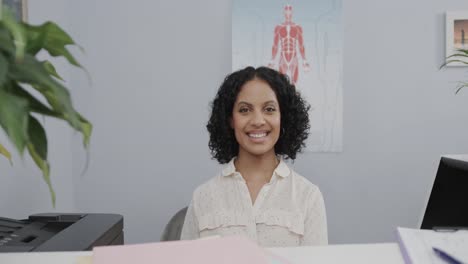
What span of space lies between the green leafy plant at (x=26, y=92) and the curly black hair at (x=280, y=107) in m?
0.82

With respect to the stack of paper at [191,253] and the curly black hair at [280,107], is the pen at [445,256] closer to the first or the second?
the stack of paper at [191,253]

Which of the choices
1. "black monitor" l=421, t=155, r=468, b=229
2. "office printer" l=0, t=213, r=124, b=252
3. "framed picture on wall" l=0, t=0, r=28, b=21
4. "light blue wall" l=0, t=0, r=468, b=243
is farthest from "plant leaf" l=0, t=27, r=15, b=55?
"light blue wall" l=0, t=0, r=468, b=243

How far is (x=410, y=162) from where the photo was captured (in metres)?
2.23

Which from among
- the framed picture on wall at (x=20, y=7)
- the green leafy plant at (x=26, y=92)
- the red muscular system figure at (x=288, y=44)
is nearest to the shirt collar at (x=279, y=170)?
the green leafy plant at (x=26, y=92)

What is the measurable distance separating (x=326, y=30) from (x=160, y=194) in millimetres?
1031

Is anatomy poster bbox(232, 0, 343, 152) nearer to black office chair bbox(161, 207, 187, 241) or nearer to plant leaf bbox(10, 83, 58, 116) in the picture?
black office chair bbox(161, 207, 187, 241)

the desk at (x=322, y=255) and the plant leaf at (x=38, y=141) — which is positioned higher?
the plant leaf at (x=38, y=141)

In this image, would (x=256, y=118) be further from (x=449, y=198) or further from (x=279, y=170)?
(x=449, y=198)

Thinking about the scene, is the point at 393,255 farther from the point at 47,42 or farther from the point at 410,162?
the point at 410,162

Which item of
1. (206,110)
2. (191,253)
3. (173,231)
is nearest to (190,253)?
(191,253)

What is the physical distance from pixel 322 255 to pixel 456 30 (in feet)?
6.23

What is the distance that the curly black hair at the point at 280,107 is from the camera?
1.22m

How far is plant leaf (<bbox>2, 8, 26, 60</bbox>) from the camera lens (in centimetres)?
36

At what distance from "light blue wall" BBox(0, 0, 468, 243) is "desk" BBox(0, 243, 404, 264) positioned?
64.8 inches
